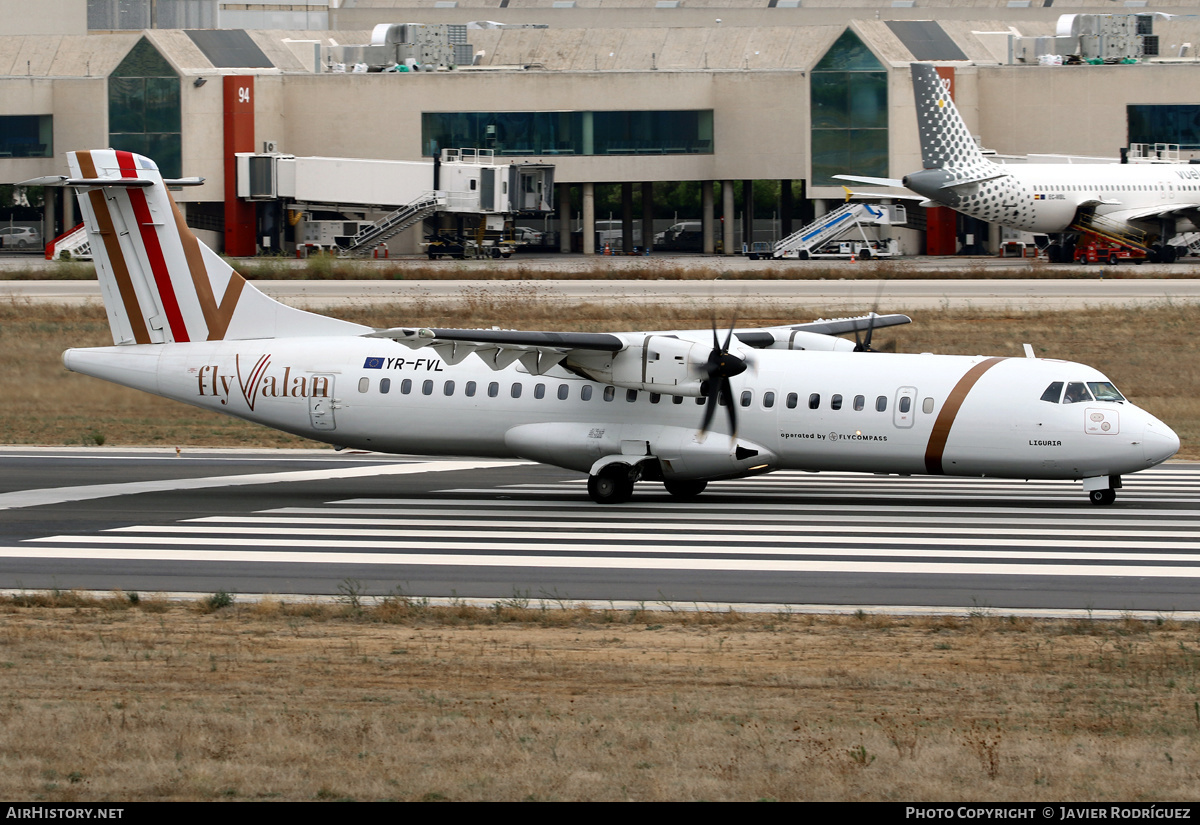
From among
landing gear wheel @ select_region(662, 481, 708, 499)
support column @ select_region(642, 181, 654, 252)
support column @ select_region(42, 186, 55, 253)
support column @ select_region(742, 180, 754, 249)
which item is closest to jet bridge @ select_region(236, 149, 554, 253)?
support column @ select_region(642, 181, 654, 252)

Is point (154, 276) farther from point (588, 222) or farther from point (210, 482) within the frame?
point (588, 222)

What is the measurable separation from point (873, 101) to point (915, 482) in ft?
191

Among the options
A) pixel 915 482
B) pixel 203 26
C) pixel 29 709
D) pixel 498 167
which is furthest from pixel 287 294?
pixel 203 26

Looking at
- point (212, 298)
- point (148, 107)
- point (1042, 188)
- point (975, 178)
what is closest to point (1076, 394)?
point (212, 298)

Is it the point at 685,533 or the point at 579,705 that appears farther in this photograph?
the point at 685,533

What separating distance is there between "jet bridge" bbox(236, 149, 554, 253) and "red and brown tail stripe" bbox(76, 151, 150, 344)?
53388 mm

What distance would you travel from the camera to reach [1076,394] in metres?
22.9

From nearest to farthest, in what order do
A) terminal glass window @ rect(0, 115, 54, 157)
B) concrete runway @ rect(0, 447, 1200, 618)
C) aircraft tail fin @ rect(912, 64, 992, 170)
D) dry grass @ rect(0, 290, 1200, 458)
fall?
1. concrete runway @ rect(0, 447, 1200, 618)
2. dry grass @ rect(0, 290, 1200, 458)
3. aircraft tail fin @ rect(912, 64, 992, 170)
4. terminal glass window @ rect(0, 115, 54, 157)

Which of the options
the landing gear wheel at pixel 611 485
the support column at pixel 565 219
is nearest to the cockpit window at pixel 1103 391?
the landing gear wheel at pixel 611 485

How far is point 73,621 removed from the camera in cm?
1566

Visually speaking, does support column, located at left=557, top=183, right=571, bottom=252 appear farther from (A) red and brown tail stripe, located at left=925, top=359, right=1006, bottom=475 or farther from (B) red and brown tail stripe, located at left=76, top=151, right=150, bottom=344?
(A) red and brown tail stripe, located at left=925, top=359, right=1006, bottom=475

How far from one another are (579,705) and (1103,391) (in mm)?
13969

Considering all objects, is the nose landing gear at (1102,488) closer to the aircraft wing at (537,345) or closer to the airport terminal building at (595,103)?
the aircraft wing at (537,345)

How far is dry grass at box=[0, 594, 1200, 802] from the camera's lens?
9758 mm
